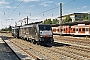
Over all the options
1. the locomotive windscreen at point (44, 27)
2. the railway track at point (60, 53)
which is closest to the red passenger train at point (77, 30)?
the locomotive windscreen at point (44, 27)

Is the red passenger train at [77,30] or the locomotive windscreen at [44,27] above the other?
the locomotive windscreen at [44,27]

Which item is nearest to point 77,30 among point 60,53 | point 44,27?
point 44,27

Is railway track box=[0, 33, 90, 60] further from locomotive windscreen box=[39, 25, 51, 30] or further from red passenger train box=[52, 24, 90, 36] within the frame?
red passenger train box=[52, 24, 90, 36]

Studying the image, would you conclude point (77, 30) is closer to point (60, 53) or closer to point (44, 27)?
point (44, 27)

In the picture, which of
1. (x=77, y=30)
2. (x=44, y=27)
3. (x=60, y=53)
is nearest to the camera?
(x=60, y=53)

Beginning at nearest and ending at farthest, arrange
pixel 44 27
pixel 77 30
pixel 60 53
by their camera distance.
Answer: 1. pixel 60 53
2. pixel 44 27
3. pixel 77 30

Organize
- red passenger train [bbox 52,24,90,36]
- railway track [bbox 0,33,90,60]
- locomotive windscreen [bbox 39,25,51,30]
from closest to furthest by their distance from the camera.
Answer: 1. railway track [bbox 0,33,90,60]
2. locomotive windscreen [bbox 39,25,51,30]
3. red passenger train [bbox 52,24,90,36]

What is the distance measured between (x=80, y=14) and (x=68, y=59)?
12497 centimetres

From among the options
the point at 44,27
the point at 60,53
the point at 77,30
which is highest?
the point at 44,27

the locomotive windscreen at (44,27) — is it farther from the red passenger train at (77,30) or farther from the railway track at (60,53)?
the red passenger train at (77,30)

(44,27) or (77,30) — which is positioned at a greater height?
(44,27)

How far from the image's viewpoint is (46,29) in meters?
22.2

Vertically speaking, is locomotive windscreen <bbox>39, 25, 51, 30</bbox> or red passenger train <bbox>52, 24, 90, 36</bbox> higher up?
locomotive windscreen <bbox>39, 25, 51, 30</bbox>

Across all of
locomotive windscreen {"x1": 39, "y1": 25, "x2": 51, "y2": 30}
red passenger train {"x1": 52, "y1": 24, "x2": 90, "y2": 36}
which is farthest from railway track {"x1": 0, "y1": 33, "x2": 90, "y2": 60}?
red passenger train {"x1": 52, "y1": 24, "x2": 90, "y2": 36}
